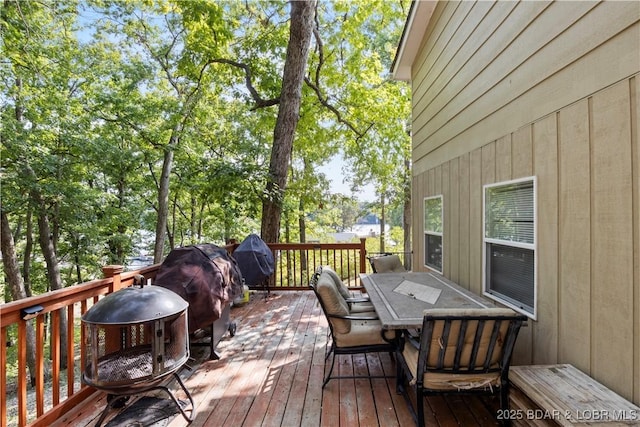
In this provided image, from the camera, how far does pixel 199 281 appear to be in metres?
2.99

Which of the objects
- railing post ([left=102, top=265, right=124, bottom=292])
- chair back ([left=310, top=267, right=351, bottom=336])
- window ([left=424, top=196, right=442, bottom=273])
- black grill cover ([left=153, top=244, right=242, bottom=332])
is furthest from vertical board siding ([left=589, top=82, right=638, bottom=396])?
railing post ([left=102, top=265, right=124, bottom=292])

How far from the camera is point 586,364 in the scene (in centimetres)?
189

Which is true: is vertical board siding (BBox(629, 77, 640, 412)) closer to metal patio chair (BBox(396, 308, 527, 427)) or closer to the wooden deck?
metal patio chair (BBox(396, 308, 527, 427))

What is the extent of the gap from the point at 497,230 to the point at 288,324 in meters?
2.94

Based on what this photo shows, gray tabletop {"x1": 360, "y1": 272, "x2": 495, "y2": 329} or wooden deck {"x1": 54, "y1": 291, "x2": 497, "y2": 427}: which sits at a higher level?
gray tabletop {"x1": 360, "y1": 272, "x2": 495, "y2": 329}

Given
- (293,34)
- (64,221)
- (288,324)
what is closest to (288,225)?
(64,221)

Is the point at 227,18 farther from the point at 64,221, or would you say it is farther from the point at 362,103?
the point at 64,221

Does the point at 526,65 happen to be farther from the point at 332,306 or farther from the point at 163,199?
the point at 163,199

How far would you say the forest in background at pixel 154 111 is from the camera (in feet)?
25.3

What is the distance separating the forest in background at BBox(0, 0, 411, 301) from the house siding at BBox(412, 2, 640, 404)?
4.54 m

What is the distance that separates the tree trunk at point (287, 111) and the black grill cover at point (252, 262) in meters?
1.55

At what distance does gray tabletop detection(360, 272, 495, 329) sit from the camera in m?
2.46

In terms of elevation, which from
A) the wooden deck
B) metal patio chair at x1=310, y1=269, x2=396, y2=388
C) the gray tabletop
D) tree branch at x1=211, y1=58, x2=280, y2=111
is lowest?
the wooden deck

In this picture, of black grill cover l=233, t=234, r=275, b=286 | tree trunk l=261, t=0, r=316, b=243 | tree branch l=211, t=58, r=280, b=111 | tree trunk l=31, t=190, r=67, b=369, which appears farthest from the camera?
tree trunk l=31, t=190, r=67, b=369
